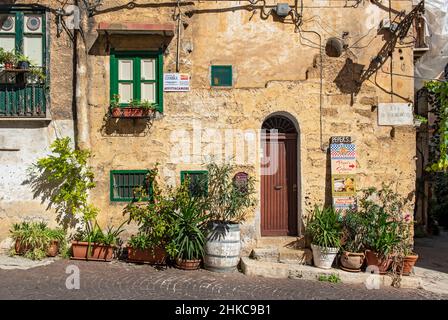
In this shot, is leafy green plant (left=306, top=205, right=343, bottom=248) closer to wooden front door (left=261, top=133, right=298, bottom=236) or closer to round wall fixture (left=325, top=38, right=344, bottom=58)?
wooden front door (left=261, top=133, right=298, bottom=236)

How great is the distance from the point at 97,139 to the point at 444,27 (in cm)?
848

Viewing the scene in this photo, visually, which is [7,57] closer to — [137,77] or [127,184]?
[137,77]

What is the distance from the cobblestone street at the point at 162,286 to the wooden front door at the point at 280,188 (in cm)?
146

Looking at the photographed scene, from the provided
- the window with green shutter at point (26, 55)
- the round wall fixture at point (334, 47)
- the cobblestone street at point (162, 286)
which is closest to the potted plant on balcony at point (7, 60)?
the window with green shutter at point (26, 55)

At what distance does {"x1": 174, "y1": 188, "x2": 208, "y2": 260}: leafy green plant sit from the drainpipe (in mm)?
2350

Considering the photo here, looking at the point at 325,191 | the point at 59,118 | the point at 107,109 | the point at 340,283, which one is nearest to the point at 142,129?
the point at 107,109

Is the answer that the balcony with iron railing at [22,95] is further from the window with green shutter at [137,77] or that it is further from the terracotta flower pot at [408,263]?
the terracotta flower pot at [408,263]

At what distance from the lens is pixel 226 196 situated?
7.40 metres

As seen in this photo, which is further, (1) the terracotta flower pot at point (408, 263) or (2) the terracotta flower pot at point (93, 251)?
(2) the terracotta flower pot at point (93, 251)

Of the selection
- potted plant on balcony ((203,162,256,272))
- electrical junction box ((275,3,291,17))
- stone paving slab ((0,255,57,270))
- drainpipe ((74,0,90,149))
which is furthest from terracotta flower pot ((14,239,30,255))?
electrical junction box ((275,3,291,17))

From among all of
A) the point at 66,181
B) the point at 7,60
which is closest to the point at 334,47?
the point at 66,181

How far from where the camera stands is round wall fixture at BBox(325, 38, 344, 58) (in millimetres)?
8062

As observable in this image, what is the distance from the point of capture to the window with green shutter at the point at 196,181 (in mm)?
7824

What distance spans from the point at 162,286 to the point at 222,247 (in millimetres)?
1309
